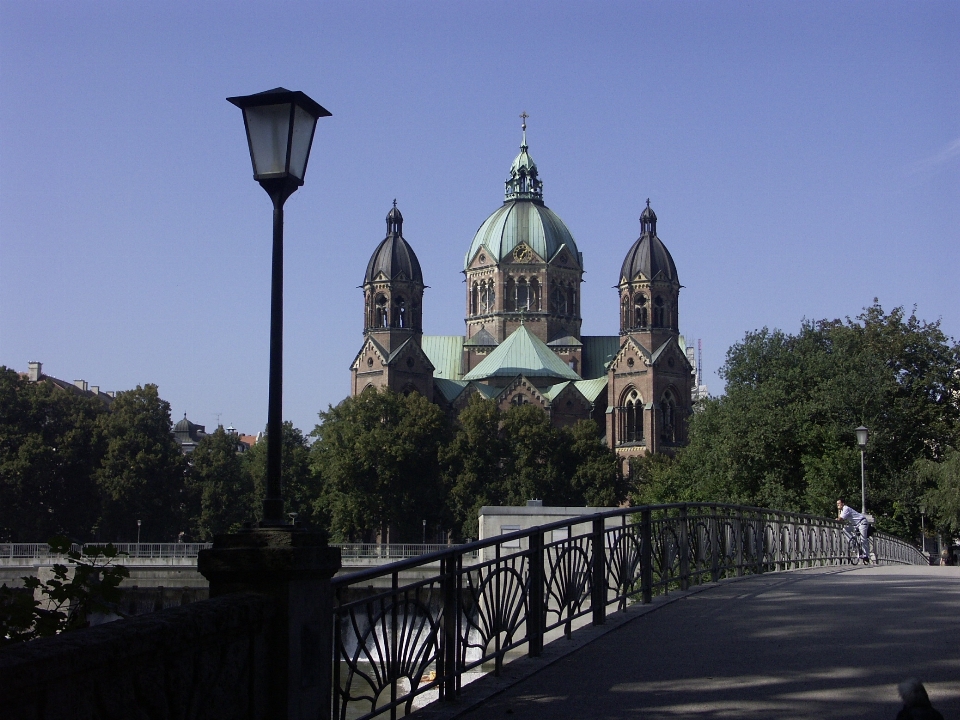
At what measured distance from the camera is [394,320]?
92.8 m

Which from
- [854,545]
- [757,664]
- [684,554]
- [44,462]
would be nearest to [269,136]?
[757,664]

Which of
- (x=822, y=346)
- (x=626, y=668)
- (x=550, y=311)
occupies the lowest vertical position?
(x=626, y=668)

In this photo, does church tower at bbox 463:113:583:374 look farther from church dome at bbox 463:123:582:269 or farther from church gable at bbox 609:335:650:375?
church gable at bbox 609:335:650:375

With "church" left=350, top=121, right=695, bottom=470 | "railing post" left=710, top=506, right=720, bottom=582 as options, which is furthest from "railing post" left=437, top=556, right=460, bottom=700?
"church" left=350, top=121, right=695, bottom=470

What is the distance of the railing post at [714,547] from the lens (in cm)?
1588

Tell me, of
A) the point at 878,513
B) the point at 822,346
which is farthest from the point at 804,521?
the point at 822,346

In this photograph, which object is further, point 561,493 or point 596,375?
point 596,375

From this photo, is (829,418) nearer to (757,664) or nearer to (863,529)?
(863,529)

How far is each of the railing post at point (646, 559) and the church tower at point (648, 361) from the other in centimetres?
7505

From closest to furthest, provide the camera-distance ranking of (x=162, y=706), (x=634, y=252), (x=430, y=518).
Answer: (x=162, y=706) < (x=430, y=518) < (x=634, y=252)

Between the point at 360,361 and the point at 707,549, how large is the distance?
7752 cm

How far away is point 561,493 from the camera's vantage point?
7900 cm

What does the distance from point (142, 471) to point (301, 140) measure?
68493 millimetres

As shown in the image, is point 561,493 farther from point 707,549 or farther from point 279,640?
point 279,640
